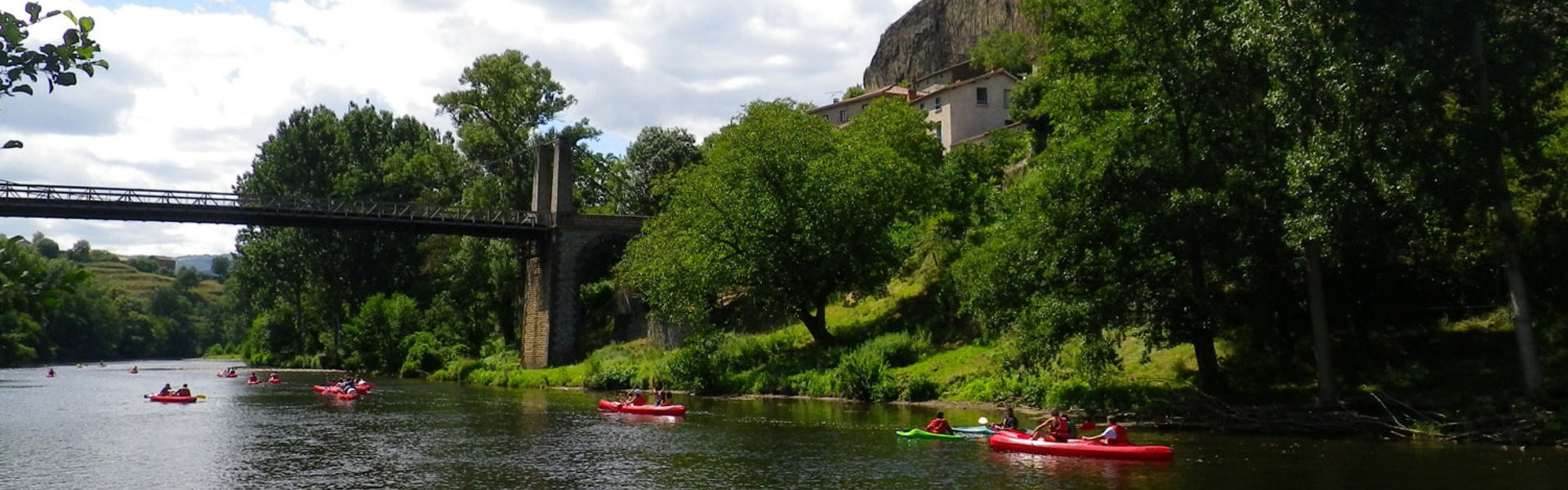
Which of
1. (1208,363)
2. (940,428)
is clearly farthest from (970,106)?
(940,428)

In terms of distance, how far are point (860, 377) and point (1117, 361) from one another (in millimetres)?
11382

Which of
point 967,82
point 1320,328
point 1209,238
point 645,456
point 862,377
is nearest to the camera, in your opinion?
point 645,456

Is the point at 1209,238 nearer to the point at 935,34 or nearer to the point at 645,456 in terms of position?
the point at 645,456

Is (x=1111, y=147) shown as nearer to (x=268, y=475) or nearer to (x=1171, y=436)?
(x=1171, y=436)

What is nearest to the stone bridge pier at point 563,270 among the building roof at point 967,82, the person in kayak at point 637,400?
the person in kayak at point 637,400

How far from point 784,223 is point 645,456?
1963cm

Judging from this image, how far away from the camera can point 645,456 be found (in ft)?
82.7

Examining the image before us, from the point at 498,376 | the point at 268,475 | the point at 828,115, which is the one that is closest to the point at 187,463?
the point at 268,475

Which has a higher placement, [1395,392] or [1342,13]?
[1342,13]

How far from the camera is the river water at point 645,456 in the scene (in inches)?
812

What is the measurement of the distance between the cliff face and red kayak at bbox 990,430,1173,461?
258 feet

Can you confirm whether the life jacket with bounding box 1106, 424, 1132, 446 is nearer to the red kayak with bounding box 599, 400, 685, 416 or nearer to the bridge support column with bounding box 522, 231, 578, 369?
the red kayak with bounding box 599, 400, 685, 416

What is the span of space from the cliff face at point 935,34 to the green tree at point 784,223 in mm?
58634

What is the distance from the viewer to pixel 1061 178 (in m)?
28.5
